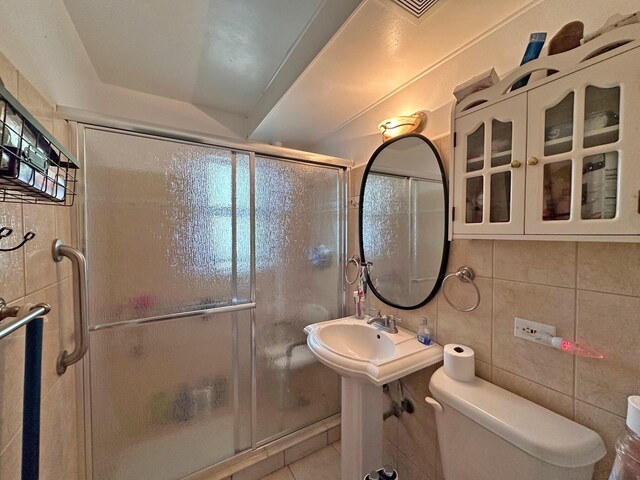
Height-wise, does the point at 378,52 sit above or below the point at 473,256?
above

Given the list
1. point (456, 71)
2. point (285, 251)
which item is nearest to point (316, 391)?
point (285, 251)

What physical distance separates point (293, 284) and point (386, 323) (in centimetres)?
62

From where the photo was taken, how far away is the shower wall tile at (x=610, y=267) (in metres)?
0.70

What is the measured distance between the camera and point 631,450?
569 millimetres

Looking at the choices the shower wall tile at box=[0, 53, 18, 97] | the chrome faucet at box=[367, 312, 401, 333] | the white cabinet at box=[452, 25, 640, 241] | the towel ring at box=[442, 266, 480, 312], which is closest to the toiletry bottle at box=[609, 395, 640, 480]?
the white cabinet at box=[452, 25, 640, 241]

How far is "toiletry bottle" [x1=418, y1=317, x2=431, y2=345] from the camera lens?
119cm

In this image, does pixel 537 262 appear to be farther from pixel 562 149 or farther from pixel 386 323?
pixel 386 323

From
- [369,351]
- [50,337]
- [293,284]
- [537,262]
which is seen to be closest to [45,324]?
[50,337]

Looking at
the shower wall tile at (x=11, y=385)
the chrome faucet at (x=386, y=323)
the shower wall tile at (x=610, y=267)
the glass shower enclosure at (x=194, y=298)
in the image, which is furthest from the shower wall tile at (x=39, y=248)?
the shower wall tile at (x=610, y=267)

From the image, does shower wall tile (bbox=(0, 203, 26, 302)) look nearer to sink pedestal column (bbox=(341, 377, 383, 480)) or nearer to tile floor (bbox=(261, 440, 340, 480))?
sink pedestal column (bbox=(341, 377, 383, 480))

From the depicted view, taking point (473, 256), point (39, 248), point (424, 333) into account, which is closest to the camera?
point (39, 248)

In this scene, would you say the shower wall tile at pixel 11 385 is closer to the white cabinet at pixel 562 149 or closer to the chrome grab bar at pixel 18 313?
the chrome grab bar at pixel 18 313

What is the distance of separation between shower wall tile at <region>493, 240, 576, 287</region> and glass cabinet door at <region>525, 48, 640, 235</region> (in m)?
0.16

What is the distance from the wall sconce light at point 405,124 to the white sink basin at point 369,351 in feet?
3.58
